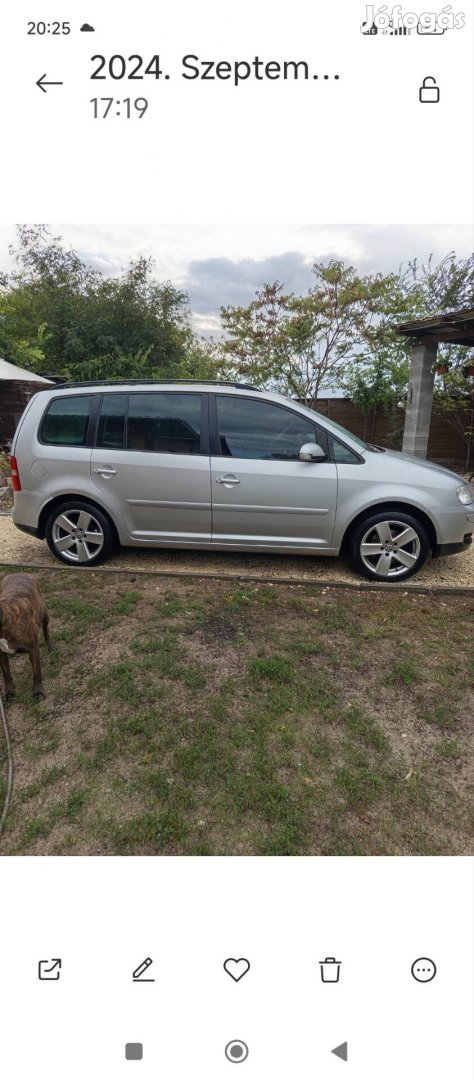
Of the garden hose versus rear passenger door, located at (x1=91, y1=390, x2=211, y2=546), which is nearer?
the garden hose

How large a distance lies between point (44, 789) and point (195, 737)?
0.67 metres

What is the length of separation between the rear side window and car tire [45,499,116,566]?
56 cm

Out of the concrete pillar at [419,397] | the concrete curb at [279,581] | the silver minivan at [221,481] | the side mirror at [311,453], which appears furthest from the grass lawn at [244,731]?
the concrete pillar at [419,397]

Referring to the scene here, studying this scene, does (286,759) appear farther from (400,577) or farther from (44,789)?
(400,577)

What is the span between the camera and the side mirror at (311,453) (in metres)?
3.91

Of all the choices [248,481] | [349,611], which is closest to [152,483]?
[248,481]

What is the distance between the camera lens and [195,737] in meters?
2.23

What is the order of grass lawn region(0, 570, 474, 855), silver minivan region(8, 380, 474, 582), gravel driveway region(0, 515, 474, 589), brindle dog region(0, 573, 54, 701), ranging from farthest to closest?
gravel driveway region(0, 515, 474, 589)
silver minivan region(8, 380, 474, 582)
brindle dog region(0, 573, 54, 701)
grass lawn region(0, 570, 474, 855)

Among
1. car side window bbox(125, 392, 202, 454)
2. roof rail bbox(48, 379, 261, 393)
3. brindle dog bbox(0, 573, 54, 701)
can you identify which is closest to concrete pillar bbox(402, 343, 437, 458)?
roof rail bbox(48, 379, 261, 393)

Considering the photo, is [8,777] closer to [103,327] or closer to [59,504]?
[59,504]

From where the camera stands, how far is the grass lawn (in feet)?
5.82

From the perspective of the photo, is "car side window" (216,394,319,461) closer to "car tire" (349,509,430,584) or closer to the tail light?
"car tire" (349,509,430,584)

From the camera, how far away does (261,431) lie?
4125 mm

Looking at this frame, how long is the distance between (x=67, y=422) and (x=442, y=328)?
20.9ft
